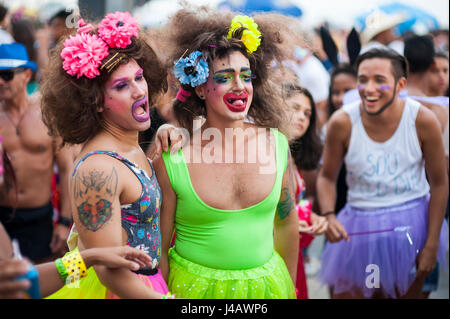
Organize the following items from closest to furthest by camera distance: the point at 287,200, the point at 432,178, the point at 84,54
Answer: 1. the point at 84,54
2. the point at 287,200
3. the point at 432,178

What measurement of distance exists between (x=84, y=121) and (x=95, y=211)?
0.48 meters

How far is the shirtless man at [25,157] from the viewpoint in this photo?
12.6ft

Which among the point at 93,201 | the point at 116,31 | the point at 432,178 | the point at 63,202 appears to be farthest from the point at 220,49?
the point at 63,202

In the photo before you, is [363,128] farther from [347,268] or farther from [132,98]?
[132,98]

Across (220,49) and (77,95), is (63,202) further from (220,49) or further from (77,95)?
(220,49)

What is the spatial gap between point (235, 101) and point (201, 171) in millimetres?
380

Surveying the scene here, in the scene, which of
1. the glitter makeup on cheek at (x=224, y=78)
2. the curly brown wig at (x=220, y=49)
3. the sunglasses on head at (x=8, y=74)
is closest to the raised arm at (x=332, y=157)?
the curly brown wig at (x=220, y=49)

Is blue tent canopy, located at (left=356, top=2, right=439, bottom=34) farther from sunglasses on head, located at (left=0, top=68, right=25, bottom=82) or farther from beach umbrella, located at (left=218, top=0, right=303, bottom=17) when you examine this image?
sunglasses on head, located at (left=0, top=68, right=25, bottom=82)

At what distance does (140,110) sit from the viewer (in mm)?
2332

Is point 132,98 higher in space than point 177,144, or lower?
higher

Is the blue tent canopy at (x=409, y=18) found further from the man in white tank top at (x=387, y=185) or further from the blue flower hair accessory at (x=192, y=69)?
the blue flower hair accessory at (x=192, y=69)

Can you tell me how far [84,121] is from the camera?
233 cm

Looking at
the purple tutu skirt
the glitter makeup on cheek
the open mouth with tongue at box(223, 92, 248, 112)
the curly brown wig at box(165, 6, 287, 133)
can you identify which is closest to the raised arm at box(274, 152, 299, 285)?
the curly brown wig at box(165, 6, 287, 133)
